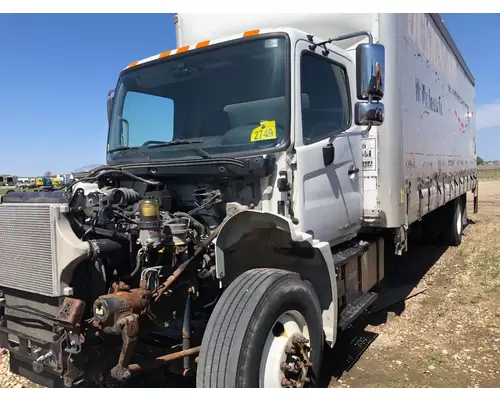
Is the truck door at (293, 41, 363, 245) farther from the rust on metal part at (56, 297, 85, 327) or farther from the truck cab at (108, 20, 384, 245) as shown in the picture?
the rust on metal part at (56, 297, 85, 327)

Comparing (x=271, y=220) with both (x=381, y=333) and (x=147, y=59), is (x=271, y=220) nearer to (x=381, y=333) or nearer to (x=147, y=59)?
(x=147, y=59)

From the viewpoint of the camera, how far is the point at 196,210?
10.8 feet

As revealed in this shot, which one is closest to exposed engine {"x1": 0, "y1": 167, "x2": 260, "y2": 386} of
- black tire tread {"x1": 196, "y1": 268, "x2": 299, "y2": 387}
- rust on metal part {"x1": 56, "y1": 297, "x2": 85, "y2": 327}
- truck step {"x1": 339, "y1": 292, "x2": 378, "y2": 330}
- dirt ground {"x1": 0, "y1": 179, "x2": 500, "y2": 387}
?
rust on metal part {"x1": 56, "y1": 297, "x2": 85, "y2": 327}

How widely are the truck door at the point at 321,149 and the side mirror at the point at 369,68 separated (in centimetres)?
41

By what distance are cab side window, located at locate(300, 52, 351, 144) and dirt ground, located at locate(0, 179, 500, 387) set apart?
2165 millimetres

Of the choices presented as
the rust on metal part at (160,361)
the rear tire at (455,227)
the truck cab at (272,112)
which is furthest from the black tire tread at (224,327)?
the rear tire at (455,227)

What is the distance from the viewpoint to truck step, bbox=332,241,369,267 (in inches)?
157

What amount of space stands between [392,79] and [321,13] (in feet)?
3.34

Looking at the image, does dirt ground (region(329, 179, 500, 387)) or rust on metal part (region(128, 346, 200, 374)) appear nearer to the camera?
rust on metal part (region(128, 346, 200, 374))

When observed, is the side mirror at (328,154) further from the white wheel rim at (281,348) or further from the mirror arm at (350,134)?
the white wheel rim at (281,348)

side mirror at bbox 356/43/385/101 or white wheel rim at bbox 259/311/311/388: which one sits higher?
side mirror at bbox 356/43/385/101

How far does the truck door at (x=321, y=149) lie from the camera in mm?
3490

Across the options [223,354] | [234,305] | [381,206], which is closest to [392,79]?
[381,206]

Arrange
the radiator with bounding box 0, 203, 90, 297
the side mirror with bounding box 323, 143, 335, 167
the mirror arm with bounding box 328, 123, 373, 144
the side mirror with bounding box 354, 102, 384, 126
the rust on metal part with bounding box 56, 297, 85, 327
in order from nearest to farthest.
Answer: the rust on metal part with bounding box 56, 297, 85, 327 → the radiator with bounding box 0, 203, 90, 297 → the side mirror with bounding box 354, 102, 384, 126 → the side mirror with bounding box 323, 143, 335, 167 → the mirror arm with bounding box 328, 123, 373, 144
